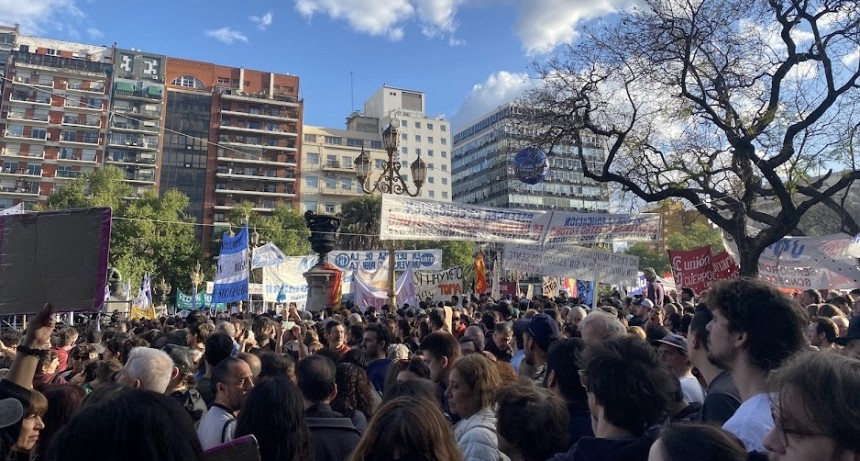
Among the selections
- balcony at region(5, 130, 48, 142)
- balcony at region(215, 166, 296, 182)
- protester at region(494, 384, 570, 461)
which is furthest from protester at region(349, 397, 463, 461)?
balcony at region(5, 130, 48, 142)

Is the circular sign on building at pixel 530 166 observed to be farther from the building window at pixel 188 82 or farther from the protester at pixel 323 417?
the building window at pixel 188 82

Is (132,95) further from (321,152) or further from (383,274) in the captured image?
(383,274)

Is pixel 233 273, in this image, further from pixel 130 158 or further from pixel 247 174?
pixel 130 158

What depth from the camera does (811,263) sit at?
13.2 meters

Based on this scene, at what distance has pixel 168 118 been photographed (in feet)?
246

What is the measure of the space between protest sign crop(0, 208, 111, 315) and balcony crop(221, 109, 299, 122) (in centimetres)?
7797

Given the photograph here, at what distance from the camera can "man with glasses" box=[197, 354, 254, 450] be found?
3196mm

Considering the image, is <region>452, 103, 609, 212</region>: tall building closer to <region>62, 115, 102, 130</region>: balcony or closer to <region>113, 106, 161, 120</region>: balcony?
<region>113, 106, 161, 120</region>: balcony

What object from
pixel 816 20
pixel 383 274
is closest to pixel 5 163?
pixel 383 274

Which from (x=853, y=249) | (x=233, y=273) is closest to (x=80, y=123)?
(x=233, y=273)

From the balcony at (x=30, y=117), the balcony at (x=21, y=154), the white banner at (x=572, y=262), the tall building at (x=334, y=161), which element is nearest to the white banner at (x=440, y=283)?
the white banner at (x=572, y=262)

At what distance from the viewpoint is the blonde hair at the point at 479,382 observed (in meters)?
3.36

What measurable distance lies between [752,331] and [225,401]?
9.43ft

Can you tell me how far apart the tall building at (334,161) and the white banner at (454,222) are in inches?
2633
